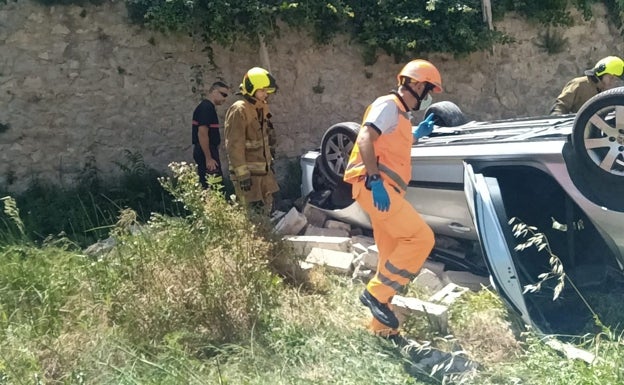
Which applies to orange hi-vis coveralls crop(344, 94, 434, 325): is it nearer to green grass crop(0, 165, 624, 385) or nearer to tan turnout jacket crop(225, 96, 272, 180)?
green grass crop(0, 165, 624, 385)

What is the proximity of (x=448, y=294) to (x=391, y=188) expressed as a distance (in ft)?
3.19

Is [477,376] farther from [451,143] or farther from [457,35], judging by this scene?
[457,35]

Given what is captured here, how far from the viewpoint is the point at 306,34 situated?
27.6ft

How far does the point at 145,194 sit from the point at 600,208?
5.26 metres

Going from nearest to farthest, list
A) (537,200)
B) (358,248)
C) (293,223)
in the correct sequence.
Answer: (537,200), (358,248), (293,223)

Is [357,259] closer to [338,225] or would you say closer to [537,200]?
[338,225]

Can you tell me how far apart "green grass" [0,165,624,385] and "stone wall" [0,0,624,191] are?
10.6ft

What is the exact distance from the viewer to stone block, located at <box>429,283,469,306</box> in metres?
4.31

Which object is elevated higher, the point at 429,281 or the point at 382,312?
the point at 382,312

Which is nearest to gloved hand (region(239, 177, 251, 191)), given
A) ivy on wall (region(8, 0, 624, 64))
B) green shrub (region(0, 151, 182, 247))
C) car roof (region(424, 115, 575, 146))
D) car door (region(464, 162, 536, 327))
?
green shrub (region(0, 151, 182, 247))

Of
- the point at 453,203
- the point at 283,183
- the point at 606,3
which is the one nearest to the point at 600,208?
the point at 453,203

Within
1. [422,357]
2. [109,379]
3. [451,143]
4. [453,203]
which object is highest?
[451,143]

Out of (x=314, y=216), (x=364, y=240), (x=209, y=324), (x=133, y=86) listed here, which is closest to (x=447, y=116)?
(x=364, y=240)

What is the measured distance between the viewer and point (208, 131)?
21.4ft
